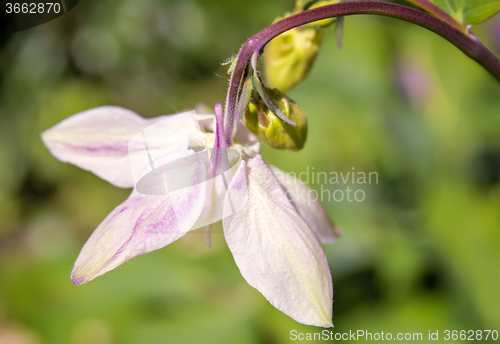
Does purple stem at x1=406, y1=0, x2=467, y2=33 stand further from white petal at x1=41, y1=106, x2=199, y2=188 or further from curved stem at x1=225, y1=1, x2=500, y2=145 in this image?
white petal at x1=41, y1=106, x2=199, y2=188

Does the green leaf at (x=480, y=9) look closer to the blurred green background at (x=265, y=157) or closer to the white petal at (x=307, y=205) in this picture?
the white petal at (x=307, y=205)

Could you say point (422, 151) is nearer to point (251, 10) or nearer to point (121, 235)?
point (251, 10)

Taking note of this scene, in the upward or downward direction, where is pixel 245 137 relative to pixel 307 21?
downward

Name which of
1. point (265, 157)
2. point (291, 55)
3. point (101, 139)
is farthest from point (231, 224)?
point (265, 157)

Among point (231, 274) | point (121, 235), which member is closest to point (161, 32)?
A: point (231, 274)

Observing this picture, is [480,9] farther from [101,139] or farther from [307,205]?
[101,139]
